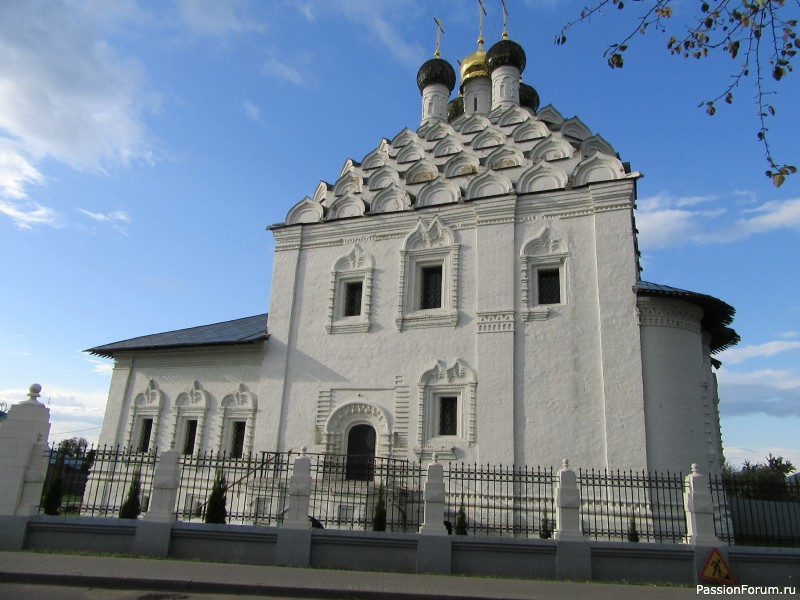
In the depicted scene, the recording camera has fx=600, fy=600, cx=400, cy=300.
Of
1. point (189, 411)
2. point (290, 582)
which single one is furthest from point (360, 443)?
point (290, 582)

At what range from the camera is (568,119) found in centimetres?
1672

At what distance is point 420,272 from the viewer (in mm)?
14328

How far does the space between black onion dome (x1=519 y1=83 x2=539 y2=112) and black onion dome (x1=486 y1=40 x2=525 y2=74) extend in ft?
4.81

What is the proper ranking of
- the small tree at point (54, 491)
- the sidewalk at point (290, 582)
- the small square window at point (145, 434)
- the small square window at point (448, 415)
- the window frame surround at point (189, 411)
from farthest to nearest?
the small square window at point (145, 434) → the window frame surround at point (189, 411) → the small square window at point (448, 415) → the small tree at point (54, 491) → the sidewalk at point (290, 582)

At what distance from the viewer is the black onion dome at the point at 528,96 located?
65.2 ft

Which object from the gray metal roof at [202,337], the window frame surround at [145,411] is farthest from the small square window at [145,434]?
the gray metal roof at [202,337]

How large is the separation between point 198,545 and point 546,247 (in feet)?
29.3

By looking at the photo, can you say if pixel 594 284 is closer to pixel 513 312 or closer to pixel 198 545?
pixel 513 312

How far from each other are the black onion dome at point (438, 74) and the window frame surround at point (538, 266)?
27.1 ft

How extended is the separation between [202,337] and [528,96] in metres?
12.9

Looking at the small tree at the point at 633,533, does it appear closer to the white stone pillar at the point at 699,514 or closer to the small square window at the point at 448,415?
the white stone pillar at the point at 699,514

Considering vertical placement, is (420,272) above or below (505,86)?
below

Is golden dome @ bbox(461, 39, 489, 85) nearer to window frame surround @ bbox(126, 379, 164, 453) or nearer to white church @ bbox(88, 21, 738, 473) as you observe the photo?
white church @ bbox(88, 21, 738, 473)

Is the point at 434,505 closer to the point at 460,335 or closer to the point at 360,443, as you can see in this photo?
the point at 460,335
